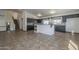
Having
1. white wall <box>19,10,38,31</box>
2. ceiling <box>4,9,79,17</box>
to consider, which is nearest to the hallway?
white wall <box>19,10,38,31</box>

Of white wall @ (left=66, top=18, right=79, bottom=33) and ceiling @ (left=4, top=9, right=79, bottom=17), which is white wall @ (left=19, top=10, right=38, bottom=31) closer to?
ceiling @ (left=4, top=9, right=79, bottom=17)

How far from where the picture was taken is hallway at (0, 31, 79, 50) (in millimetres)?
2292

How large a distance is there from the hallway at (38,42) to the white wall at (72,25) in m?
0.11

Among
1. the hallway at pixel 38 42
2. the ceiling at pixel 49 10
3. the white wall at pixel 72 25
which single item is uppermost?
the ceiling at pixel 49 10

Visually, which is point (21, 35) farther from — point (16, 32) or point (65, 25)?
point (65, 25)

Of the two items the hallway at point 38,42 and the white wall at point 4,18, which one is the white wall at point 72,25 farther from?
the white wall at point 4,18

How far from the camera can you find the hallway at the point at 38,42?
7.52 feet

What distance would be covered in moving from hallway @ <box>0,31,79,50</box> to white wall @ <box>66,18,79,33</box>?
0.11 metres

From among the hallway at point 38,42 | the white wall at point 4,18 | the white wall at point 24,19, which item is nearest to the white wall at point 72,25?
the hallway at point 38,42

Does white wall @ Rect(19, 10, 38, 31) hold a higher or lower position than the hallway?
higher

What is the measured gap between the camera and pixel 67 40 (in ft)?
7.62

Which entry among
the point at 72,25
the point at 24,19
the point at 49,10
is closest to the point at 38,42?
the point at 24,19

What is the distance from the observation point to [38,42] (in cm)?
233
